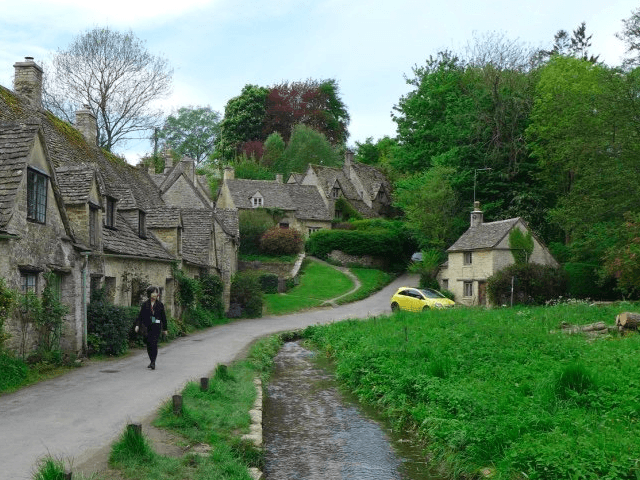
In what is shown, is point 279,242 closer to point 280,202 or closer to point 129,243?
point 280,202

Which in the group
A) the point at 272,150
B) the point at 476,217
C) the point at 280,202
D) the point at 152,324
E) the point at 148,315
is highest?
the point at 272,150

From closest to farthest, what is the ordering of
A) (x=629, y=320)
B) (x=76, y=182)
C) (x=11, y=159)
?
(x=11, y=159)
(x=76, y=182)
(x=629, y=320)

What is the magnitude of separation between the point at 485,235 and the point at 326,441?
3499 cm

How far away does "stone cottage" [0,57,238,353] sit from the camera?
14.7 m

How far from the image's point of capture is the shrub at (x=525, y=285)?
39688mm

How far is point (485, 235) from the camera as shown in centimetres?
4394

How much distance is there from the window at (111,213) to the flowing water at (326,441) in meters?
9.97

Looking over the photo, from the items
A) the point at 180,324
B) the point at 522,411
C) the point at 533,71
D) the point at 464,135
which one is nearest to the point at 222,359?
the point at 180,324

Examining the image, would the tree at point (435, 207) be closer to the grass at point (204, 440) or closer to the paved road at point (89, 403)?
the paved road at point (89, 403)

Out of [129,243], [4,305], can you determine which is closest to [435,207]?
[129,243]

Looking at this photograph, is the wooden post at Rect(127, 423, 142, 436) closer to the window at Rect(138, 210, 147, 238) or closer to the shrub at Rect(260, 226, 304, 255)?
the window at Rect(138, 210, 147, 238)

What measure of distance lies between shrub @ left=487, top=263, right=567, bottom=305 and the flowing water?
83.2 ft

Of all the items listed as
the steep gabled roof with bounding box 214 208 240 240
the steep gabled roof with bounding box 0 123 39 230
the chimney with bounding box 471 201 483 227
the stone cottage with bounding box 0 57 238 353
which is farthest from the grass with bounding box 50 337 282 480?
the chimney with bounding box 471 201 483 227

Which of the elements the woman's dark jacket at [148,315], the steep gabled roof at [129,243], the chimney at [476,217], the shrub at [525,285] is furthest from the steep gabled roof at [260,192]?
the woman's dark jacket at [148,315]
